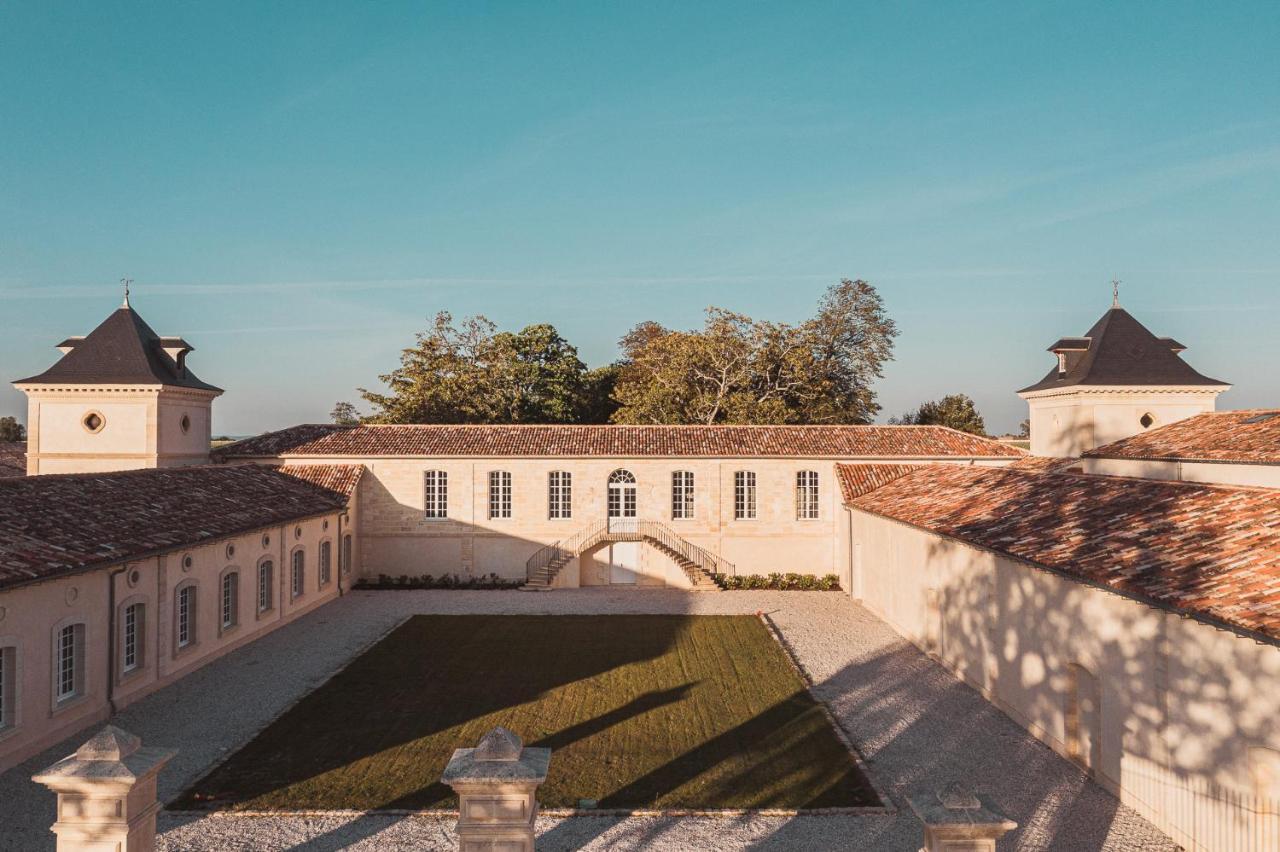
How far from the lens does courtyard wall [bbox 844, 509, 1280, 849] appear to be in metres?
9.04

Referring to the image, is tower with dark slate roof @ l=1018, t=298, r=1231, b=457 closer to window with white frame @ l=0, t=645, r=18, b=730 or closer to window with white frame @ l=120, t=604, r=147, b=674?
window with white frame @ l=120, t=604, r=147, b=674

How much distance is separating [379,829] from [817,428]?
2469 centimetres

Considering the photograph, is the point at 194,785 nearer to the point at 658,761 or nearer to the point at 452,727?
the point at 452,727

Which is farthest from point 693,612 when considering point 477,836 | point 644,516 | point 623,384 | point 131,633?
point 623,384

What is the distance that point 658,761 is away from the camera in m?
12.7

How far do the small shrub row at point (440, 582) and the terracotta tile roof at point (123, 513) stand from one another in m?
4.61

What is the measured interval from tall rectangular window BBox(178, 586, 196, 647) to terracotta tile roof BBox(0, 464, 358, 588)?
132 centimetres

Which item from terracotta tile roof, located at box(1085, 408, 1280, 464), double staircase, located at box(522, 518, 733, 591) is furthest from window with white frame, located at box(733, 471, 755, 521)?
terracotta tile roof, located at box(1085, 408, 1280, 464)

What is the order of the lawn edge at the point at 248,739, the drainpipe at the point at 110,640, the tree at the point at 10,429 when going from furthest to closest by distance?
the tree at the point at 10,429 < the drainpipe at the point at 110,640 < the lawn edge at the point at 248,739

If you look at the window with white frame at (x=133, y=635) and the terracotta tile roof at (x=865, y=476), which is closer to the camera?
the window with white frame at (x=133, y=635)

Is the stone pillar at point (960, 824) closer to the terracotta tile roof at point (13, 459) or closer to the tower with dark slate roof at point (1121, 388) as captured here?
the tower with dark slate roof at point (1121, 388)

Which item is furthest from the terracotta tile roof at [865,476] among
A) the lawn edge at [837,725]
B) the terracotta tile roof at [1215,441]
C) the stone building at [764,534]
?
the terracotta tile roof at [1215,441]

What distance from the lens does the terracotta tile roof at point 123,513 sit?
539 inches

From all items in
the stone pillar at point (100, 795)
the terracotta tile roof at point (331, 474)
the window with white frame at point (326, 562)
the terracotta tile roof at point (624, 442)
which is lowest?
the window with white frame at point (326, 562)
